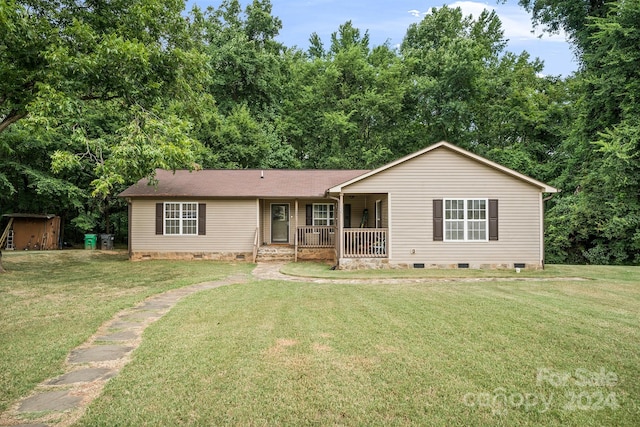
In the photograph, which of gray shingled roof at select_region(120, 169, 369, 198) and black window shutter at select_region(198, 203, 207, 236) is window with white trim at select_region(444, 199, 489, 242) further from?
black window shutter at select_region(198, 203, 207, 236)

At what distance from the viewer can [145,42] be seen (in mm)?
11836

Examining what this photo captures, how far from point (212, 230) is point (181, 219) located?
4.38 feet

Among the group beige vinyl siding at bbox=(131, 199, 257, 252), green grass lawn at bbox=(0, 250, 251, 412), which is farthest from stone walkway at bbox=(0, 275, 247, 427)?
beige vinyl siding at bbox=(131, 199, 257, 252)

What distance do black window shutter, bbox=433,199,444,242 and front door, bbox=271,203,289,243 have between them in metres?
6.88

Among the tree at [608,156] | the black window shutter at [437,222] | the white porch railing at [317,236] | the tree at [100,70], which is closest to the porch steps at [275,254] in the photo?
the white porch railing at [317,236]

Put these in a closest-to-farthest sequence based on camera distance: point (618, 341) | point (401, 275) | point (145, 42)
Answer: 1. point (618, 341)
2. point (401, 275)
3. point (145, 42)

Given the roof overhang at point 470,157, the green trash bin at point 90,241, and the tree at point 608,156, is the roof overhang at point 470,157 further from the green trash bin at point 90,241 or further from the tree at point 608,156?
the green trash bin at point 90,241

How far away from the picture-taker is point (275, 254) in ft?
49.5

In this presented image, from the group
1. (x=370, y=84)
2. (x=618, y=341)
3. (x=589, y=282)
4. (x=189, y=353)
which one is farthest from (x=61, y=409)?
(x=370, y=84)

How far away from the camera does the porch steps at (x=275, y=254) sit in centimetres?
1502

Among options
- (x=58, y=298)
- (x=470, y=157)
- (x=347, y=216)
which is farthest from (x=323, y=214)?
(x=58, y=298)

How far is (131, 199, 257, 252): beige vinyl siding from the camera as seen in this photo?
1505 cm

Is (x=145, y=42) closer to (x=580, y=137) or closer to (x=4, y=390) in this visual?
(x=4, y=390)

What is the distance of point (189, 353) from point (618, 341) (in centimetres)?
528
